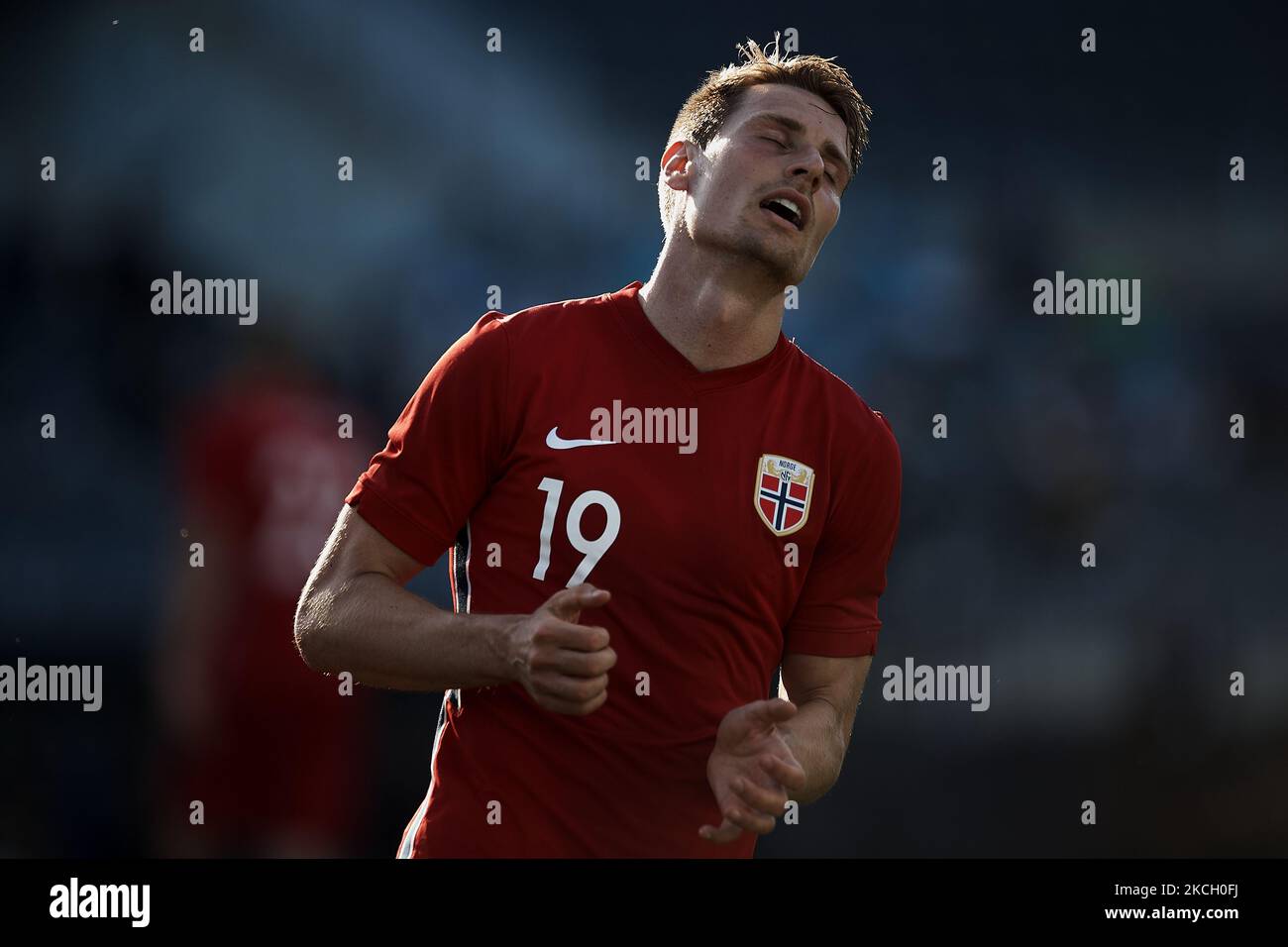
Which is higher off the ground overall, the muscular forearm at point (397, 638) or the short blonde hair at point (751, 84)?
the short blonde hair at point (751, 84)

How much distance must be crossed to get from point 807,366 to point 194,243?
15.2 feet

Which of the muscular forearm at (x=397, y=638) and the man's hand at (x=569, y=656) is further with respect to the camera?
the muscular forearm at (x=397, y=638)

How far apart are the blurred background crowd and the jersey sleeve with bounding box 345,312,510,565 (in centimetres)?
319

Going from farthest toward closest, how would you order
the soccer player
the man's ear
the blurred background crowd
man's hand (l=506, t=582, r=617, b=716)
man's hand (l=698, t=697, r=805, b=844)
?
the blurred background crowd
the man's ear
the soccer player
man's hand (l=698, t=697, r=805, b=844)
man's hand (l=506, t=582, r=617, b=716)

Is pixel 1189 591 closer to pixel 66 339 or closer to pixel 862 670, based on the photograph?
pixel 862 670

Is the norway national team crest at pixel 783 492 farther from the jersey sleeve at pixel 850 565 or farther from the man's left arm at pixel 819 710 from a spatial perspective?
the man's left arm at pixel 819 710

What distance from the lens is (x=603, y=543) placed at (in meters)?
2.26

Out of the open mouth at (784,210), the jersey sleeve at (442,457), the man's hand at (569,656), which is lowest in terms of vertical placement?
the man's hand at (569,656)

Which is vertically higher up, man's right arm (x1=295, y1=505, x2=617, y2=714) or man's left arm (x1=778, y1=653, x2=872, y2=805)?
man's right arm (x1=295, y1=505, x2=617, y2=714)

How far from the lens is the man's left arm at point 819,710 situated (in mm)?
2355

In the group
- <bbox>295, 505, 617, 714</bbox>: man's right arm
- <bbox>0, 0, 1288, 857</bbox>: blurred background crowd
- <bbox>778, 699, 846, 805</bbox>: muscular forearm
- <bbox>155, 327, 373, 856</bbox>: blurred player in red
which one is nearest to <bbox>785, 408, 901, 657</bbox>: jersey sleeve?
<bbox>778, 699, 846, 805</bbox>: muscular forearm

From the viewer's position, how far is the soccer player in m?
2.20

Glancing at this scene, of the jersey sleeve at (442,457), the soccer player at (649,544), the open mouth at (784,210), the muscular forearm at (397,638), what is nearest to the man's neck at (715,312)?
the soccer player at (649,544)

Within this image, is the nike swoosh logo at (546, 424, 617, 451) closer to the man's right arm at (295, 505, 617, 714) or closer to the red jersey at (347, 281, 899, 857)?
the red jersey at (347, 281, 899, 857)
